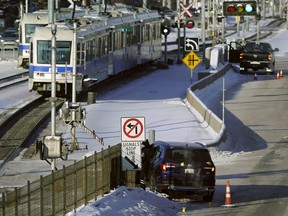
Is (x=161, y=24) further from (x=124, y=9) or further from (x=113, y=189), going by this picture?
(x=113, y=189)

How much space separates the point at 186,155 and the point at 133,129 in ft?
4.36

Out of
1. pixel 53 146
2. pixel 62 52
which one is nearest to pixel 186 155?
pixel 53 146

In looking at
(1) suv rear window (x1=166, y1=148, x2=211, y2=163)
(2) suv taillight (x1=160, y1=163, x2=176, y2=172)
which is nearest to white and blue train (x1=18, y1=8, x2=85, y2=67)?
(1) suv rear window (x1=166, y1=148, x2=211, y2=163)

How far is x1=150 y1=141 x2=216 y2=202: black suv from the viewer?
24953 millimetres

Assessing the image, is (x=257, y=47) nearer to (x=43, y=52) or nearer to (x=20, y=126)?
(x=43, y=52)

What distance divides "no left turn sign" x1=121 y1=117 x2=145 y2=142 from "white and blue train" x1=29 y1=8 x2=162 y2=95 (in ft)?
35.1

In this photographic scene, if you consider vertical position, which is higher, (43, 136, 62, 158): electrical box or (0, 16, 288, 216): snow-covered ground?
(43, 136, 62, 158): electrical box

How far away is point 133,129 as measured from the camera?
25.3 metres

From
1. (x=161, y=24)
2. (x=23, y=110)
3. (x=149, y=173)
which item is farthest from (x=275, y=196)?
(x=161, y=24)

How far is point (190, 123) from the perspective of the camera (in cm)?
3997

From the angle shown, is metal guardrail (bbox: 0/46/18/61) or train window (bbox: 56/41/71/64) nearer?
train window (bbox: 56/41/71/64)

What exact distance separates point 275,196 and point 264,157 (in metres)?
8.20

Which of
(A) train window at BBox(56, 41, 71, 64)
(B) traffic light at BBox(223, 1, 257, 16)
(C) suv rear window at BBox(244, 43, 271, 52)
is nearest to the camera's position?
(A) train window at BBox(56, 41, 71, 64)

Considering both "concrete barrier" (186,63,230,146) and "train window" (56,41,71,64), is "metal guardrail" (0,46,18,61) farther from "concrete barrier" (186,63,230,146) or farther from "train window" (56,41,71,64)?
"train window" (56,41,71,64)
